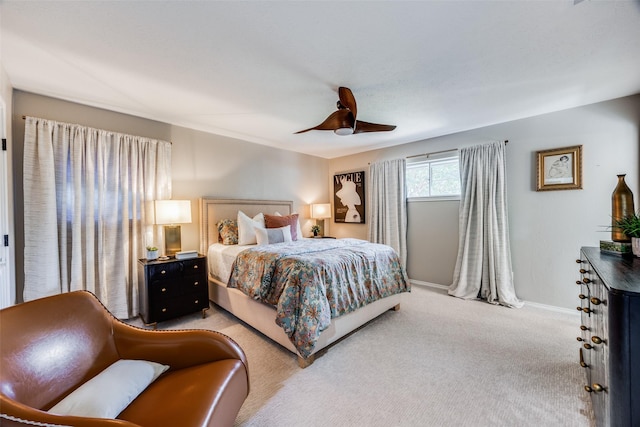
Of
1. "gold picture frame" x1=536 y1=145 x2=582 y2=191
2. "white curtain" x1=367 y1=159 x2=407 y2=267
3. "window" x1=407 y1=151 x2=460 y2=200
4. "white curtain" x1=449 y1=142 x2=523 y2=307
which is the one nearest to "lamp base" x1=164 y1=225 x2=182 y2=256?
"white curtain" x1=367 y1=159 x2=407 y2=267

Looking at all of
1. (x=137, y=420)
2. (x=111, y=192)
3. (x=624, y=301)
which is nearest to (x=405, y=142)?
(x=624, y=301)

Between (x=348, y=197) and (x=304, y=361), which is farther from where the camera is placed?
(x=348, y=197)

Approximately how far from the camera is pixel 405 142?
14.5 feet

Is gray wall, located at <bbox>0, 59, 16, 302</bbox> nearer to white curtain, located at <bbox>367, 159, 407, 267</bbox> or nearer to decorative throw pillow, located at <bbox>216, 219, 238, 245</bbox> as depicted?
decorative throw pillow, located at <bbox>216, 219, 238, 245</bbox>

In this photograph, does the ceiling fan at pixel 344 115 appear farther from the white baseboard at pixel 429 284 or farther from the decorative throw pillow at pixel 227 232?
the white baseboard at pixel 429 284

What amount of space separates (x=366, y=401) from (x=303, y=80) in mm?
2608

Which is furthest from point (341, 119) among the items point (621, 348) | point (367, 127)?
point (621, 348)

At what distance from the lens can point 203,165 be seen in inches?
146

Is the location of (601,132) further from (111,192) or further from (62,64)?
(111,192)

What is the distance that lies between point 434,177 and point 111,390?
440 cm

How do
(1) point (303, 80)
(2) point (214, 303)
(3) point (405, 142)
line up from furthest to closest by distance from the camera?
(3) point (405, 142)
(2) point (214, 303)
(1) point (303, 80)

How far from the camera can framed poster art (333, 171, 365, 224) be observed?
5.10 meters

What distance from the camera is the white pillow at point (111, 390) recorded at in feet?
3.24

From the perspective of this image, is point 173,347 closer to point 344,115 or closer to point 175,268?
point 175,268
